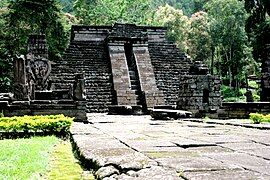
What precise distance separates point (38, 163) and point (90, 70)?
2016cm

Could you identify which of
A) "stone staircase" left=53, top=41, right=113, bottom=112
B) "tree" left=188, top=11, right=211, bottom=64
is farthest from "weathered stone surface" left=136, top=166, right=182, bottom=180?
"tree" left=188, top=11, right=211, bottom=64

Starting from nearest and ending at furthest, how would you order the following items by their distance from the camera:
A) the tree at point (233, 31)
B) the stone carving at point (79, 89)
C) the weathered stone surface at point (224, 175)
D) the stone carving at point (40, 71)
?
1. the weathered stone surface at point (224, 175)
2. the stone carving at point (79, 89)
3. the stone carving at point (40, 71)
4. the tree at point (233, 31)

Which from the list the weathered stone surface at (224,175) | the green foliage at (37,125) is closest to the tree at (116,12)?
the green foliage at (37,125)

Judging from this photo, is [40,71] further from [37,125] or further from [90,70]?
[37,125]

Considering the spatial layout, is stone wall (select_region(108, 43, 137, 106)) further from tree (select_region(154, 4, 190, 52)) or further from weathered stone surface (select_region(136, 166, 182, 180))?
tree (select_region(154, 4, 190, 52))

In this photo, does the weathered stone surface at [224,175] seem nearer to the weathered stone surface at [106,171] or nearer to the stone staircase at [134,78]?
the weathered stone surface at [106,171]

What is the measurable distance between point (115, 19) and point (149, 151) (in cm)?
4122

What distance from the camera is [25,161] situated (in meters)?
5.64

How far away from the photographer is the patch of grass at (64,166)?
477 centimetres

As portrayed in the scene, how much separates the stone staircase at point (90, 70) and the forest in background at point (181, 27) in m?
5.65

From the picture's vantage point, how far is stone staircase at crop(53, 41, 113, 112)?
23125 millimetres

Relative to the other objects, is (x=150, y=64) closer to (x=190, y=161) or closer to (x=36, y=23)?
(x=36, y=23)

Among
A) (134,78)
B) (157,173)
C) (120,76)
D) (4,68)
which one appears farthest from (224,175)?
(4,68)

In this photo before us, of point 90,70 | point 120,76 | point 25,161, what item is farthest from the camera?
point 90,70
